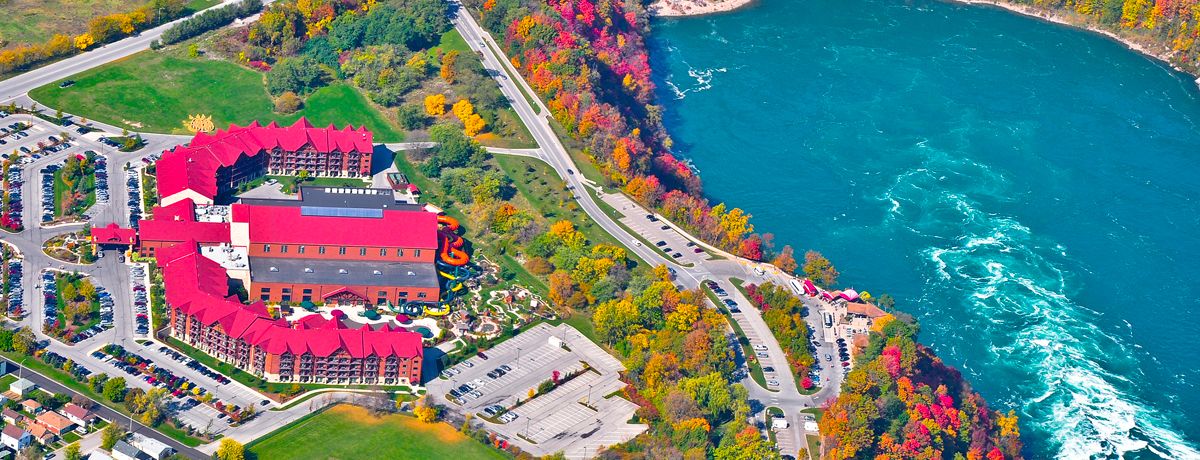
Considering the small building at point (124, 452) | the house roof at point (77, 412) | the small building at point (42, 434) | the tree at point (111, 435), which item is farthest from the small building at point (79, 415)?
the small building at point (124, 452)

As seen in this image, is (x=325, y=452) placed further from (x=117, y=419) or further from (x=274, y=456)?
(x=117, y=419)

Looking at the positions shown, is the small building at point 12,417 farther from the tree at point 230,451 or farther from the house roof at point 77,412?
the tree at point 230,451

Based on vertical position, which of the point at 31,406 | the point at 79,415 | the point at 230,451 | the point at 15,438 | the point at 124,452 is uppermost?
the point at 230,451

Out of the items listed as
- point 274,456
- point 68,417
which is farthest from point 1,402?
point 274,456

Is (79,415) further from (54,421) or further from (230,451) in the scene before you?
(230,451)

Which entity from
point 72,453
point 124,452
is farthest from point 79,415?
point 124,452

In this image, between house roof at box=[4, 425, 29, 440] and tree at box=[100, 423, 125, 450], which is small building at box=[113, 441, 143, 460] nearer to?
tree at box=[100, 423, 125, 450]

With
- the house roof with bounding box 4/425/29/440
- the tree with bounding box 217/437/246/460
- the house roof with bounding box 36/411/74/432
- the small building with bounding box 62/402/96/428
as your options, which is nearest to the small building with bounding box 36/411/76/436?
the house roof with bounding box 36/411/74/432
